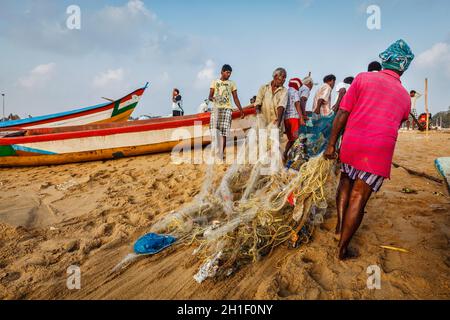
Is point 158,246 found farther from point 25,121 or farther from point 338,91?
point 25,121

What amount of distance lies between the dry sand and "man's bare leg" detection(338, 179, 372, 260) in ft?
0.54

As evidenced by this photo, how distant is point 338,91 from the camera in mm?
5535

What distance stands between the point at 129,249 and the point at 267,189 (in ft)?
5.78

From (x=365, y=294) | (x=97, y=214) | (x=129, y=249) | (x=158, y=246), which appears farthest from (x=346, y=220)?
(x=97, y=214)

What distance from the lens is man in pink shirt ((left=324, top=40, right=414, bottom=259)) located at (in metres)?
2.07

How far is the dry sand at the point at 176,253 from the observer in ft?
6.43

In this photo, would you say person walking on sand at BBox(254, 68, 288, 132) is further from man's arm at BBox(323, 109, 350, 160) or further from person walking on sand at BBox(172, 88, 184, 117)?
person walking on sand at BBox(172, 88, 184, 117)

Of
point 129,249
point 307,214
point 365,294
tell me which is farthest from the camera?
point 129,249

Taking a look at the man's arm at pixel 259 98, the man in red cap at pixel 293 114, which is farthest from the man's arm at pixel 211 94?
the man in red cap at pixel 293 114

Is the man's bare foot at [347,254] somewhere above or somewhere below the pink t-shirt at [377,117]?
below

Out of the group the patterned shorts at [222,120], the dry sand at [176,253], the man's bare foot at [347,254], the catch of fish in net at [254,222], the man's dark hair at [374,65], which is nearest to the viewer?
the dry sand at [176,253]

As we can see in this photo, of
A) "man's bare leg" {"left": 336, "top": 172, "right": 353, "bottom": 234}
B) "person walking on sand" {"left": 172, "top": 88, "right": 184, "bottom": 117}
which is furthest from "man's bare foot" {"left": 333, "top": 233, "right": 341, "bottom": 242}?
"person walking on sand" {"left": 172, "top": 88, "right": 184, "bottom": 117}

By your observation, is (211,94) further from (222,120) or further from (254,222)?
(254,222)

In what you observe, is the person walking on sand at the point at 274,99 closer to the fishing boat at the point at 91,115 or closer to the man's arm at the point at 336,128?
the man's arm at the point at 336,128
